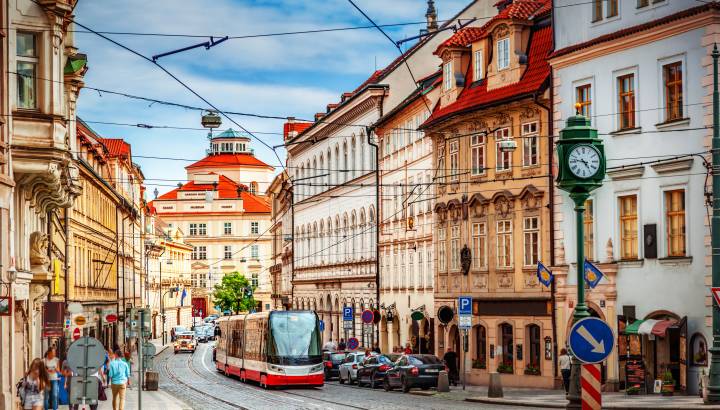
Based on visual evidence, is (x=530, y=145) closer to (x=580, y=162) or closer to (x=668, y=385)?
(x=668, y=385)

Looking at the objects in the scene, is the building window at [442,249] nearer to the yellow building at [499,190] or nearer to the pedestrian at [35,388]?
the yellow building at [499,190]

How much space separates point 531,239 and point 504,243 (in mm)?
1996

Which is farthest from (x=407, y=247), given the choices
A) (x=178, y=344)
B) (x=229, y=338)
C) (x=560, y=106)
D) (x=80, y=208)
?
(x=178, y=344)

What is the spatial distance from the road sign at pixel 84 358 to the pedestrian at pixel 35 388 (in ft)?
13.2

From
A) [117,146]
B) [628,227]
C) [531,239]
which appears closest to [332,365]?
[531,239]

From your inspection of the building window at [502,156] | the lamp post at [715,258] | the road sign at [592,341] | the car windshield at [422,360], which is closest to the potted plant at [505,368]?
the car windshield at [422,360]

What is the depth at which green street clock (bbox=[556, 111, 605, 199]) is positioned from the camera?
21609 mm

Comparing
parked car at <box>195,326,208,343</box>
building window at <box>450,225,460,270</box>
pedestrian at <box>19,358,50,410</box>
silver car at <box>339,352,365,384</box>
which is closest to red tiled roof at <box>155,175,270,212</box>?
parked car at <box>195,326,208,343</box>

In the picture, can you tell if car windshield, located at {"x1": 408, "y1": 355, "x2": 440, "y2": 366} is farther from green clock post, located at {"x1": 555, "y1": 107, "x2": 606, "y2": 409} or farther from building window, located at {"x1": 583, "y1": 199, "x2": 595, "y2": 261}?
green clock post, located at {"x1": 555, "y1": 107, "x2": 606, "y2": 409}

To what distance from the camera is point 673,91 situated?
38688mm

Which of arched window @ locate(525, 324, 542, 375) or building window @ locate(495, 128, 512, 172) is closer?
arched window @ locate(525, 324, 542, 375)

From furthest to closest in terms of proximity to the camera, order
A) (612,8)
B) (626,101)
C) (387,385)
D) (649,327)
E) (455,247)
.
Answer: (455,247) → (387,385) → (612,8) → (626,101) → (649,327)

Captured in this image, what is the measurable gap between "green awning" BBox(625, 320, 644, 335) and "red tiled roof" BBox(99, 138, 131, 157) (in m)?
60.4

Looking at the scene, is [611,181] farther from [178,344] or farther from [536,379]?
[178,344]
